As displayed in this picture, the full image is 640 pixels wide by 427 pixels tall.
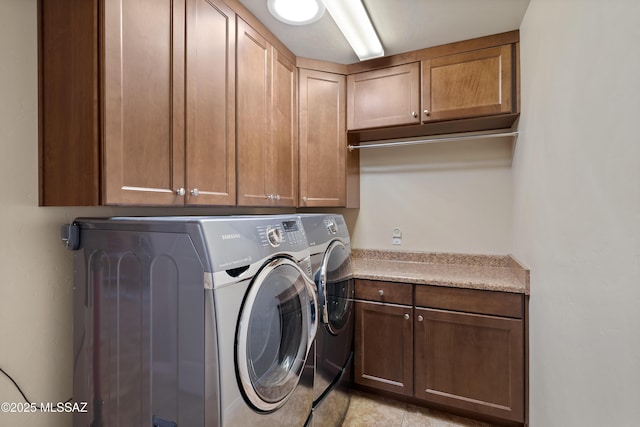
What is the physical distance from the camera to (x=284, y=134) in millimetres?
2094

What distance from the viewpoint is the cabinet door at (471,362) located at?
172 centimetres

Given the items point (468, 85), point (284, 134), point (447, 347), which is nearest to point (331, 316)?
point (447, 347)

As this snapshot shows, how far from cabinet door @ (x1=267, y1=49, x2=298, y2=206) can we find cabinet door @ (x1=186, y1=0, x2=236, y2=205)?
1.30ft

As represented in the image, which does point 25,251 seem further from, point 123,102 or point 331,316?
point 331,316

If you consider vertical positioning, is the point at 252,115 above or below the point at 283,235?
above

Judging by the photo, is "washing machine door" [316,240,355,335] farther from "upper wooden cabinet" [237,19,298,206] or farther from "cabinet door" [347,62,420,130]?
"cabinet door" [347,62,420,130]

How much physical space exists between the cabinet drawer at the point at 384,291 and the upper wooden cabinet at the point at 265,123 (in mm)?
764

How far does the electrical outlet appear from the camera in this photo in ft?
8.35

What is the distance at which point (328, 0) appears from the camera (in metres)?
1.47

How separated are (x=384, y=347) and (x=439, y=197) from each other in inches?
47.8

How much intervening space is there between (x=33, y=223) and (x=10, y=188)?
0.14 metres

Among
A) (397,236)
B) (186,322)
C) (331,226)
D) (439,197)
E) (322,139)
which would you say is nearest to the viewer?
(186,322)

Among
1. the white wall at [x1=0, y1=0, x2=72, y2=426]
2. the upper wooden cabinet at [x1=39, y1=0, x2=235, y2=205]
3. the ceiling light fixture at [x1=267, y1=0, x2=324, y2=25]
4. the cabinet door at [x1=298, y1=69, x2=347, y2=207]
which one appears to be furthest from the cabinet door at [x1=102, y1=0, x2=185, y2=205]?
the cabinet door at [x1=298, y1=69, x2=347, y2=207]

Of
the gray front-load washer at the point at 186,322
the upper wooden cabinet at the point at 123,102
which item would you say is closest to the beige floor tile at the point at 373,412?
the gray front-load washer at the point at 186,322
